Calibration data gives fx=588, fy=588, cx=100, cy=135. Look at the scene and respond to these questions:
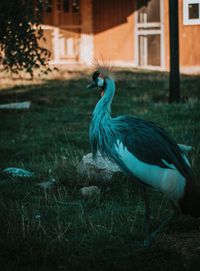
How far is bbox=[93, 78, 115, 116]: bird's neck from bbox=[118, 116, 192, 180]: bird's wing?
0.24 metres

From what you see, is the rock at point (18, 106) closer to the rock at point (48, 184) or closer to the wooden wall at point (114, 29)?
the rock at point (48, 184)

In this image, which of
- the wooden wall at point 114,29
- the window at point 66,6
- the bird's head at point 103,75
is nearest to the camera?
the bird's head at point 103,75

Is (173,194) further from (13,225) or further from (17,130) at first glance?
(17,130)

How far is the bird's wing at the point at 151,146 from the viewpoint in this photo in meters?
4.95

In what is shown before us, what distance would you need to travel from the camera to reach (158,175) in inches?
193

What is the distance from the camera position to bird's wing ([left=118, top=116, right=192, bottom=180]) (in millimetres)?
4945

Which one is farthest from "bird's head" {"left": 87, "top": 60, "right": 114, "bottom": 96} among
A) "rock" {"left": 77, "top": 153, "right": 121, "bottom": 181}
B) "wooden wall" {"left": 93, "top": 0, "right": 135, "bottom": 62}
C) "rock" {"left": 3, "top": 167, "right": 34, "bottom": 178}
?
"wooden wall" {"left": 93, "top": 0, "right": 135, "bottom": 62}

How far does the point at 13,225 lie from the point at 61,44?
70.4 feet

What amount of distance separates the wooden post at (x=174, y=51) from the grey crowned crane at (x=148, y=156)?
A: 786cm

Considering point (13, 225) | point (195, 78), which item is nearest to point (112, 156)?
point (13, 225)

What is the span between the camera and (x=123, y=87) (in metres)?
17.1

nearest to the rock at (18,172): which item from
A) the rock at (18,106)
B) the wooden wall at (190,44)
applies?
the rock at (18,106)

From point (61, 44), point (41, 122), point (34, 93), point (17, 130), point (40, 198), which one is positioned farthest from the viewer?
point (61, 44)

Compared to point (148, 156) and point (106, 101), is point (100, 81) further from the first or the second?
point (148, 156)
